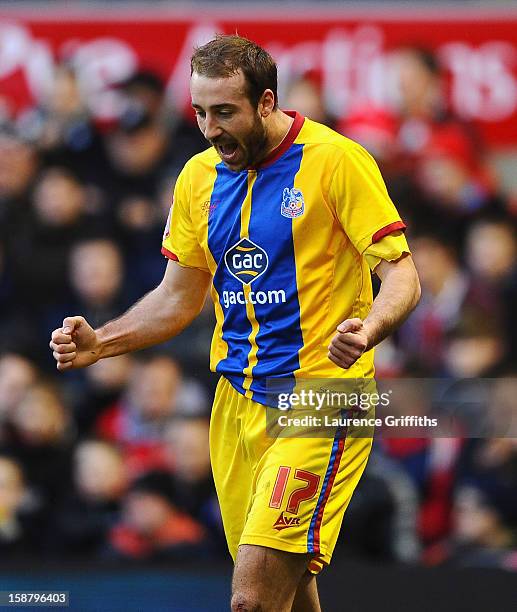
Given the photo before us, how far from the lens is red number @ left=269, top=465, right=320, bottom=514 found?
3.75 meters

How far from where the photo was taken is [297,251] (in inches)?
154

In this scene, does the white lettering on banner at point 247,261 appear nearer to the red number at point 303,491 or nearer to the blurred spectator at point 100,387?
the red number at point 303,491

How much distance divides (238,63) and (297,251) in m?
0.61

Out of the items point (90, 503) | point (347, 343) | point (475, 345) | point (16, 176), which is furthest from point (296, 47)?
point (347, 343)

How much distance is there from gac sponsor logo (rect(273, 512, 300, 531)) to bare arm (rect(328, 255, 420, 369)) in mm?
573

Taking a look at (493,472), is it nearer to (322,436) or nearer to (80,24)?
(322,436)

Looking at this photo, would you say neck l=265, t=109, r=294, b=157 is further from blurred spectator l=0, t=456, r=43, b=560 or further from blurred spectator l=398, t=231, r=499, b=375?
blurred spectator l=0, t=456, r=43, b=560

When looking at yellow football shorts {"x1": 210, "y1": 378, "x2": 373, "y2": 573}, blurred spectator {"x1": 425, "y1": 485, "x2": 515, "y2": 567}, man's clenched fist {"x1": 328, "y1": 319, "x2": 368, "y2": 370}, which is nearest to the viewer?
man's clenched fist {"x1": 328, "y1": 319, "x2": 368, "y2": 370}

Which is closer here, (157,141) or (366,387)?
(366,387)

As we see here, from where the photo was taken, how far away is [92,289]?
612 cm

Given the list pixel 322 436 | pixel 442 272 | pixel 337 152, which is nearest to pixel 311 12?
pixel 442 272

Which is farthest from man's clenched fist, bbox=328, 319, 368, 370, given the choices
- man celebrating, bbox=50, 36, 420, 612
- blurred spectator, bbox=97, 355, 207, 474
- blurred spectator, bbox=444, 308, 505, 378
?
blurred spectator, bbox=97, 355, 207, 474

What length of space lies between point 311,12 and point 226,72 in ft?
7.77

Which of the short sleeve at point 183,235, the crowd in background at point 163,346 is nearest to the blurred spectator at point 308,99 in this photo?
the crowd in background at point 163,346
